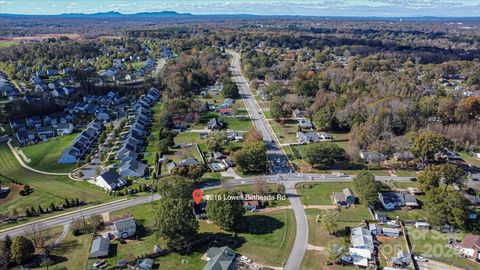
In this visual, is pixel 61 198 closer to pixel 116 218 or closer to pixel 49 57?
pixel 116 218

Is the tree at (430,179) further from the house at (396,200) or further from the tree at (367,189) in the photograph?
the tree at (367,189)

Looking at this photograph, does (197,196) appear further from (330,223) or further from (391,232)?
(391,232)

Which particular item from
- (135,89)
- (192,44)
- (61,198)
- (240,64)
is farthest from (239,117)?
(192,44)

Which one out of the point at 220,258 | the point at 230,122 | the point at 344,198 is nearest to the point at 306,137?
the point at 230,122

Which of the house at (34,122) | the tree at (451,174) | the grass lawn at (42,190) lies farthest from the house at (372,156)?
the house at (34,122)

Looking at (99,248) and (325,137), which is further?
(325,137)

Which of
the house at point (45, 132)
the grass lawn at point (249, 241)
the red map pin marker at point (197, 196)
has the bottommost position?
the grass lawn at point (249, 241)
